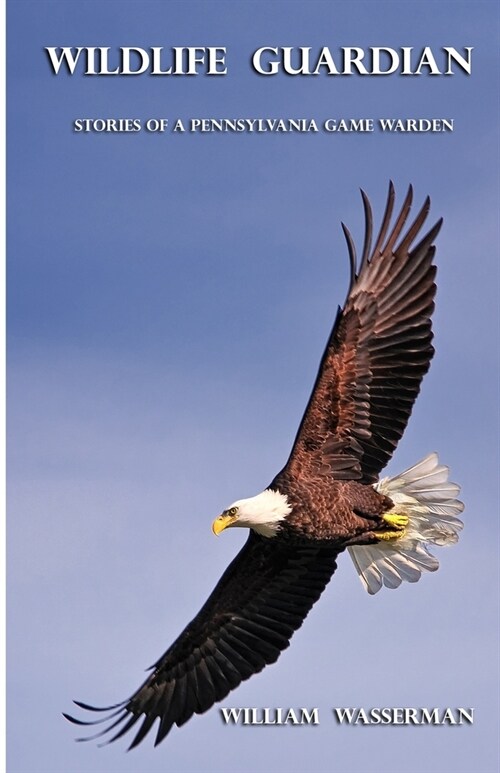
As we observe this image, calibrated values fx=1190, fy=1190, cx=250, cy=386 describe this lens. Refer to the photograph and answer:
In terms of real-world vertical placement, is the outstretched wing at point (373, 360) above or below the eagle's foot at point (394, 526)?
above

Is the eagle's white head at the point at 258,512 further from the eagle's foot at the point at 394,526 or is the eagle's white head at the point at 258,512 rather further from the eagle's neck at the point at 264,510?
the eagle's foot at the point at 394,526

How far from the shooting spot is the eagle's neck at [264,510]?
279 inches

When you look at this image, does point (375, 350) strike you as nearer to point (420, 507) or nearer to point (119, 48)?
point (420, 507)


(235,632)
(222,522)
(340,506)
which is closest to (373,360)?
(340,506)

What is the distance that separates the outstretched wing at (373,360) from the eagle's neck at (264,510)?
0.20m

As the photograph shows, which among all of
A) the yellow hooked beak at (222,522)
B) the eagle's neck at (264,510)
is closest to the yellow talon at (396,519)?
the eagle's neck at (264,510)

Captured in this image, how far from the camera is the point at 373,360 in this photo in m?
7.53

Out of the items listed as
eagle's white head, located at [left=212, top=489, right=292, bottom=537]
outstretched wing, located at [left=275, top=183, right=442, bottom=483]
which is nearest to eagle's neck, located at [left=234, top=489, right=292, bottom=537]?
eagle's white head, located at [left=212, top=489, right=292, bottom=537]

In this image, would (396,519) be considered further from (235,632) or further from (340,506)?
(235,632)

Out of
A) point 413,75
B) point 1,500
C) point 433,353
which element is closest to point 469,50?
point 413,75

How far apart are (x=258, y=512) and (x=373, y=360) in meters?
1.25

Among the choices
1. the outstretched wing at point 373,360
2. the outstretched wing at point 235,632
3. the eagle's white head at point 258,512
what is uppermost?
the outstretched wing at point 373,360

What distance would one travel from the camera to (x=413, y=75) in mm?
7332

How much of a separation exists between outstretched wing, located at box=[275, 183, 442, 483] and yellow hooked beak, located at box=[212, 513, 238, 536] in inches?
16.5
